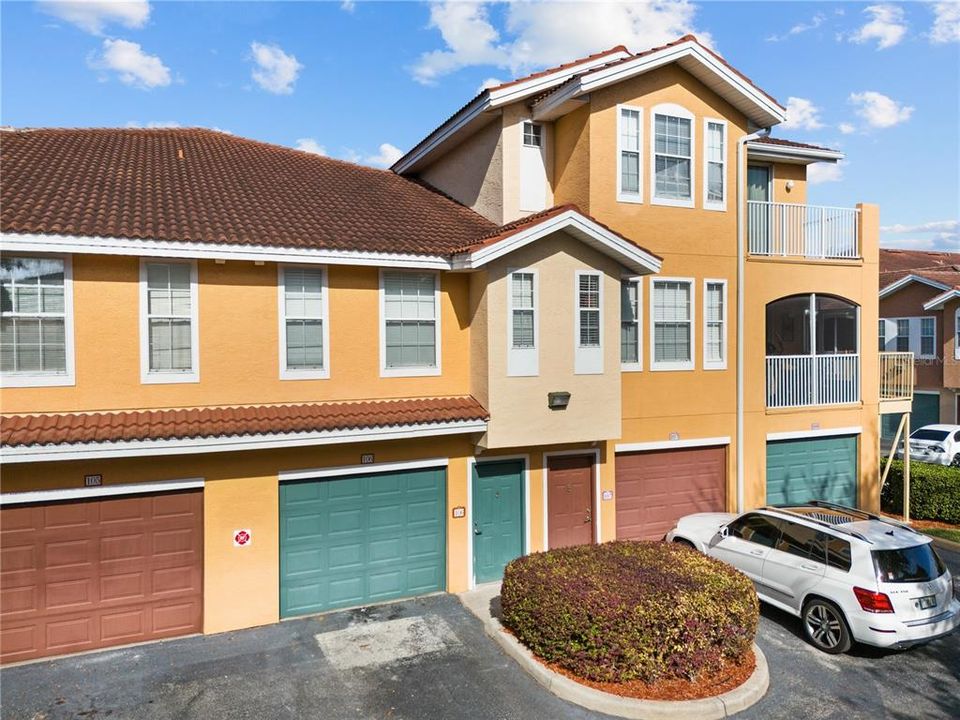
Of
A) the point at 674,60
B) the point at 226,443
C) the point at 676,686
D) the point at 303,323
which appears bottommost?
the point at 676,686

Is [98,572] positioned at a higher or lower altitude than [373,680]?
higher

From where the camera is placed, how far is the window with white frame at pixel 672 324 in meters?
13.0

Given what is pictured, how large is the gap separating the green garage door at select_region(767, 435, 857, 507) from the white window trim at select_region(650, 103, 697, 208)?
5727 millimetres

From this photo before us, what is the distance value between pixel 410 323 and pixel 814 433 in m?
9.63

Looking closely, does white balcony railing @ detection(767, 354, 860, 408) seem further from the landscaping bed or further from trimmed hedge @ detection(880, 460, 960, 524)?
the landscaping bed

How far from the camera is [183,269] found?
31.7ft

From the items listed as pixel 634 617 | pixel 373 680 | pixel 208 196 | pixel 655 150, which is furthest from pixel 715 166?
pixel 373 680

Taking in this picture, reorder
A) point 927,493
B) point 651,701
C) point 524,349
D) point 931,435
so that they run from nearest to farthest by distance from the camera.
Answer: point 651,701
point 524,349
point 927,493
point 931,435

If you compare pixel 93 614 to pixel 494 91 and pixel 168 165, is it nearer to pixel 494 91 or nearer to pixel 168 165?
pixel 168 165

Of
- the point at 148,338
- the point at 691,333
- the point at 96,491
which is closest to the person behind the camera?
the point at 96,491

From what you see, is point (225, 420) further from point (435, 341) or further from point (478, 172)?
point (478, 172)

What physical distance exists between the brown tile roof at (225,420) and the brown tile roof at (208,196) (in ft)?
8.19

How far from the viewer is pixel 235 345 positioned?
32.5 ft

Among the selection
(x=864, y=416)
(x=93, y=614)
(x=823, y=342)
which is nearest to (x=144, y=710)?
(x=93, y=614)
